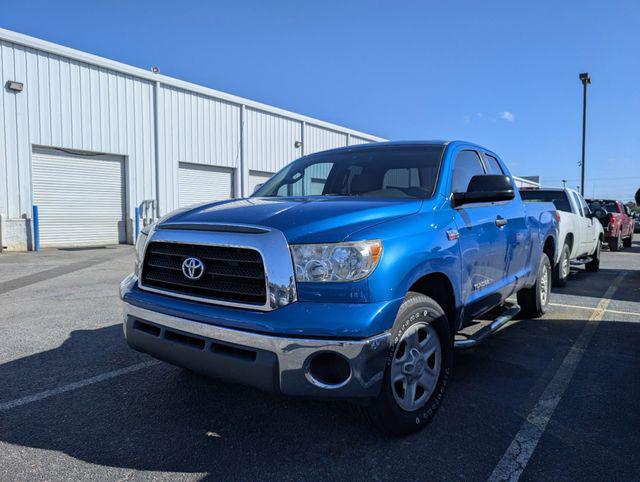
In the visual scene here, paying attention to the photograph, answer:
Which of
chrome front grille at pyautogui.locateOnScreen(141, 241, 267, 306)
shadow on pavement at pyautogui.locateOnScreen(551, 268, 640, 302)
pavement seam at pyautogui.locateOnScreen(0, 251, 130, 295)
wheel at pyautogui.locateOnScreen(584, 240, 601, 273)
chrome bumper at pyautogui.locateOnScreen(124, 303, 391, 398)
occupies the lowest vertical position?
shadow on pavement at pyautogui.locateOnScreen(551, 268, 640, 302)

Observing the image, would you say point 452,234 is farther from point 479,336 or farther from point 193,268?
point 193,268

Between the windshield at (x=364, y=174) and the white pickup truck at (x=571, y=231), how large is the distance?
14.3 ft

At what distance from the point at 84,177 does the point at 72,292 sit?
9476mm

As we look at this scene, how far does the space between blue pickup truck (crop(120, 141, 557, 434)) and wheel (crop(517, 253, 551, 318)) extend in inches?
90.3

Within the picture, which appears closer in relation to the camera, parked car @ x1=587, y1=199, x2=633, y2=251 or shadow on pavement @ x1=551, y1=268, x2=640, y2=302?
shadow on pavement @ x1=551, y1=268, x2=640, y2=302

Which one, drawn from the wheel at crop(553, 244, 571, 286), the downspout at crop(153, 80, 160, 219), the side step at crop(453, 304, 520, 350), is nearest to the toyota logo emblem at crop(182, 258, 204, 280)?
the side step at crop(453, 304, 520, 350)

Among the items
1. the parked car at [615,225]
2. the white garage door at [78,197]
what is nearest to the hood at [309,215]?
the parked car at [615,225]

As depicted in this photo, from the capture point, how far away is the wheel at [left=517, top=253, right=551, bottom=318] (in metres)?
5.61

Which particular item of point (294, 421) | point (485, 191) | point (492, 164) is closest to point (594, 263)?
point (492, 164)

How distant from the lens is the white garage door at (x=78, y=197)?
1456cm

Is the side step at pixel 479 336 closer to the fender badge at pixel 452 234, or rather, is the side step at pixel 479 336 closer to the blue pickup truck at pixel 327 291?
the blue pickup truck at pixel 327 291

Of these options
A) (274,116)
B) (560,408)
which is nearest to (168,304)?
(560,408)

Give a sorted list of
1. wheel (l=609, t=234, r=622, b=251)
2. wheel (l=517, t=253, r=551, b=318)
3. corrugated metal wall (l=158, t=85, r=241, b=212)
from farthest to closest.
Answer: corrugated metal wall (l=158, t=85, r=241, b=212)
wheel (l=609, t=234, r=622, b=251)
wheel (l=517, t=253, r=551, b=318)

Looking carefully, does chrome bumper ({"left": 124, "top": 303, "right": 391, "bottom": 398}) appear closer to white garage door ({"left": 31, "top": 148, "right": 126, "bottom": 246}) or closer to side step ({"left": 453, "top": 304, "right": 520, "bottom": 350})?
side step ({"left": 453, "top": 304, "right": 520, "bottom": 350})
